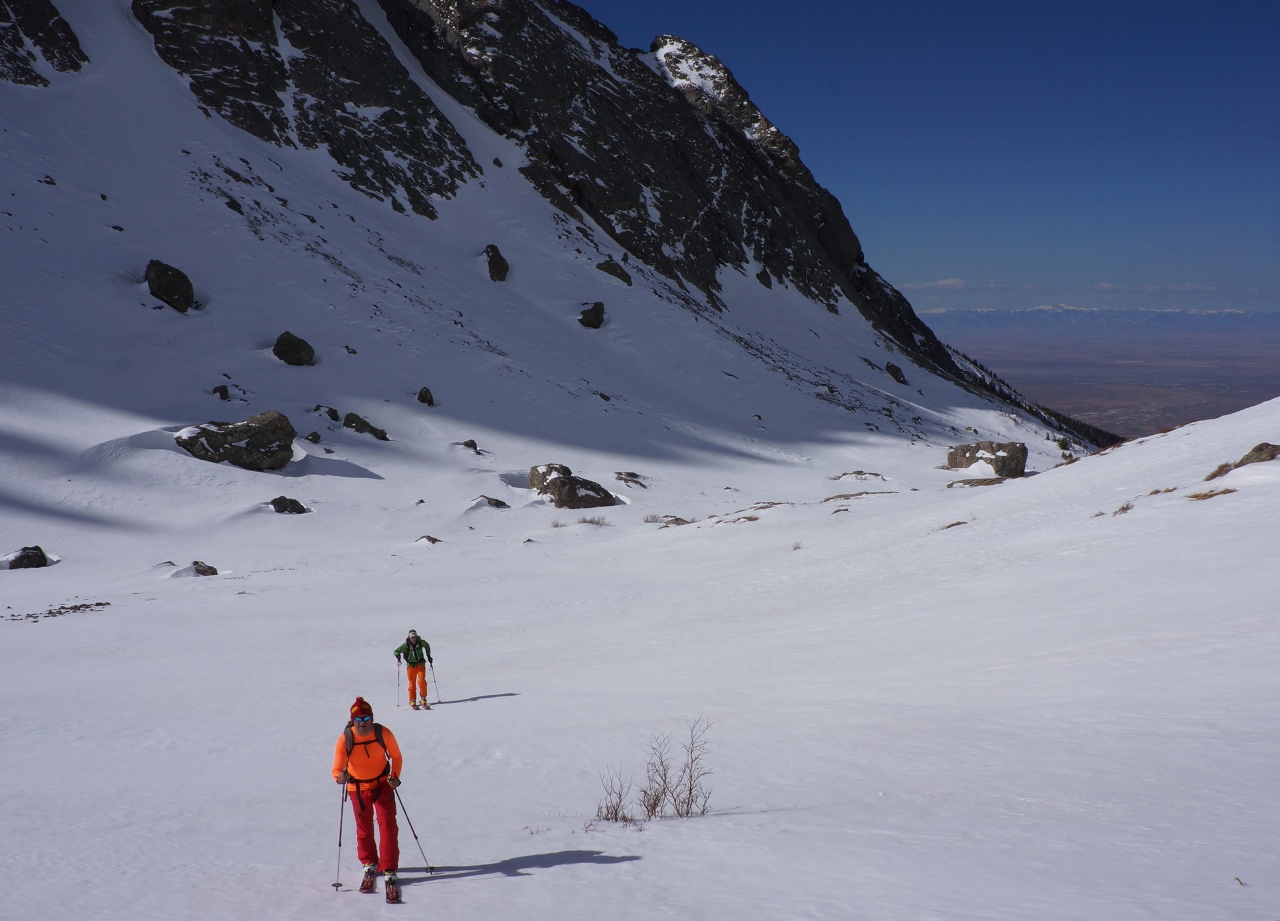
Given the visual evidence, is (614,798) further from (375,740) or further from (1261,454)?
(1261,454)

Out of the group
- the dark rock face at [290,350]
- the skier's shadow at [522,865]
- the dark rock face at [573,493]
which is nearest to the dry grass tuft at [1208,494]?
the skier's shadow at [522,865]

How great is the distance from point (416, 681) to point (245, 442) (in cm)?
1894

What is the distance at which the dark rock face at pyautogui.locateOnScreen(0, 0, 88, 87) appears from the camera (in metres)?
39.7

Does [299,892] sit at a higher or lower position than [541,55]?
lower

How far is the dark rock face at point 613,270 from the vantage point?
53.8 m

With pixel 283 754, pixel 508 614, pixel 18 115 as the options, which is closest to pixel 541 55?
pixel 18 115

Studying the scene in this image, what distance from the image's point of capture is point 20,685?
10.6 metres

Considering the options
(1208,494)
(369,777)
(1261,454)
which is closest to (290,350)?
(1208,494)

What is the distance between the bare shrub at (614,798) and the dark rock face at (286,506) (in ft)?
62.8

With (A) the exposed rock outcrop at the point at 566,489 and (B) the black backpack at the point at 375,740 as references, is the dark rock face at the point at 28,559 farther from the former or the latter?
(B) the black backpack at the point at 375,740

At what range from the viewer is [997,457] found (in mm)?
34750

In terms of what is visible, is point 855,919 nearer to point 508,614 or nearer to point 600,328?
point 508,614

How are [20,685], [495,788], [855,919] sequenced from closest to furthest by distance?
[855,919]
[495,788]
[20,685]

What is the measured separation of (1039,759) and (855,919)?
3.04 metres
